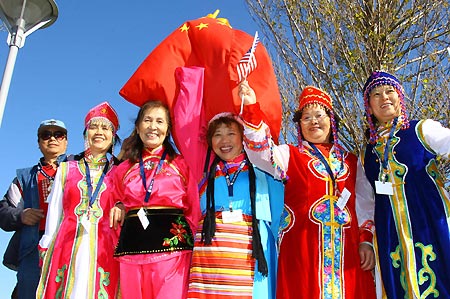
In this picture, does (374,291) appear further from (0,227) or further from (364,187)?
(0,227)

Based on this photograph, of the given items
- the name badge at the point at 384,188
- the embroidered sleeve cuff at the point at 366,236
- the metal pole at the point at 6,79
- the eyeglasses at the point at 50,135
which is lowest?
the embroidered sleeve cuff at the point at 366,236

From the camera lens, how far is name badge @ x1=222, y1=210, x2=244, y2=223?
123 inches

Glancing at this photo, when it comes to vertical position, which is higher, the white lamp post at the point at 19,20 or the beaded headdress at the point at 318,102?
the white lamp post at the point at 19,20

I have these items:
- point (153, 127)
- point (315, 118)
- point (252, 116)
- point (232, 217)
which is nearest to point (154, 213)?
point (232, 217)

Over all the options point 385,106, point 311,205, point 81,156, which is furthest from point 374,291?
point 81,156

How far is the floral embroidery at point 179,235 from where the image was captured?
126 inches

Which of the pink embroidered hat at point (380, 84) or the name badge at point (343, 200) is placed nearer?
the name badge at point (343, 200)

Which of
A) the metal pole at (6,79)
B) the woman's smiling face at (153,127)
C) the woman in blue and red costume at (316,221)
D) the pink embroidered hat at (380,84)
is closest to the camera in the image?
the woman in blue and red costume at (316,221)

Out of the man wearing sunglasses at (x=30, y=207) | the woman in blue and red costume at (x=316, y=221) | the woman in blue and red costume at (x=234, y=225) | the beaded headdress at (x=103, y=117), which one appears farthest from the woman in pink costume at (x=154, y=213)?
the man wearing sunglasses at (x=30, y=207)

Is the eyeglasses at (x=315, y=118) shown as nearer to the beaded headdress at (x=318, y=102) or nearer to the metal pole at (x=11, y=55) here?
the beaded headdress at (x=318, y=102)

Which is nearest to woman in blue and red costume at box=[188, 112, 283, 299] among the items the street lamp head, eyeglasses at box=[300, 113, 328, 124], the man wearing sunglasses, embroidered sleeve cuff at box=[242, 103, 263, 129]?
embroidered sleeve cuff at box=[242, 103, 263, 129]

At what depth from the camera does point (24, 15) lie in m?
3.89

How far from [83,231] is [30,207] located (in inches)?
34.2

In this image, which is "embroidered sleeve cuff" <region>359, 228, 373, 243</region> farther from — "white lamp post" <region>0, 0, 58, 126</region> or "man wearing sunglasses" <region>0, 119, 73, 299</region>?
"white lamp post" <region>0, 0, 58, 126</region>
